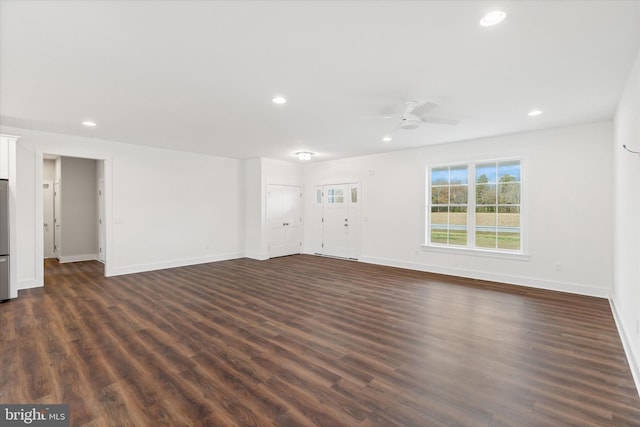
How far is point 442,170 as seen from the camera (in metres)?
6.29

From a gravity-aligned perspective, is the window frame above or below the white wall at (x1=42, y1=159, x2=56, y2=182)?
below

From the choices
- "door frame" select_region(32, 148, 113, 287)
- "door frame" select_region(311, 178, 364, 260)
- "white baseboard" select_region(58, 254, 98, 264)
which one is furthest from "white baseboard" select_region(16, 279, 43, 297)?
"door frame" select_region(311, 178, 364, 260)

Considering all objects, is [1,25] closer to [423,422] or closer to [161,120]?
[161,120]

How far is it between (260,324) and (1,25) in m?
3.40

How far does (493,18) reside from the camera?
2053mm

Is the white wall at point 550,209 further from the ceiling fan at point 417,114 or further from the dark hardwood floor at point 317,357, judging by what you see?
the ceiling fan at point 417,114

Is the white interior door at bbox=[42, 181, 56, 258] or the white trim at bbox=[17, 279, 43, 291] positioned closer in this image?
the white trim at bbox=[17, 279, 43, 291]

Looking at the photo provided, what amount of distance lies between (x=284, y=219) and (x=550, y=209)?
19.7ft

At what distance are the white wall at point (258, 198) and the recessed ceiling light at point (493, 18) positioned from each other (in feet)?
20.4

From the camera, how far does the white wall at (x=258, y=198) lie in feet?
25.5

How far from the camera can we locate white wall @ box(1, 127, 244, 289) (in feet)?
16.6

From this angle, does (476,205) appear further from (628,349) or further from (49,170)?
(49,170)

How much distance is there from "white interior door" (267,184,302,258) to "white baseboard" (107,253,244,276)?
1058mm

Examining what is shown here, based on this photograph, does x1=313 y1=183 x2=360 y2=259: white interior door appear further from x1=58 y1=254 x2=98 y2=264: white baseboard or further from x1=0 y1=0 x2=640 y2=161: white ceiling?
x1=58 y1=254 x2=98 y2=264: white baseboard
